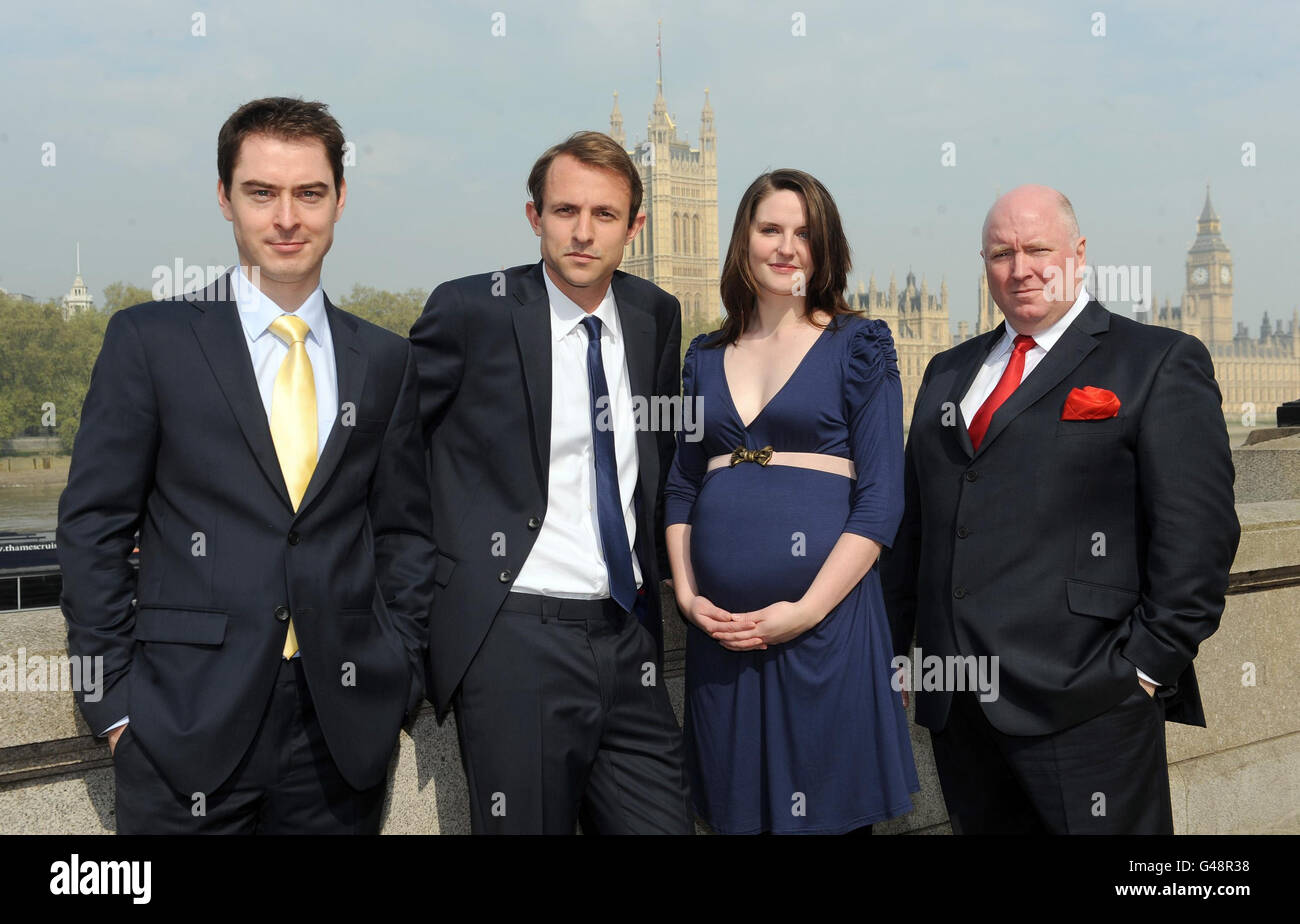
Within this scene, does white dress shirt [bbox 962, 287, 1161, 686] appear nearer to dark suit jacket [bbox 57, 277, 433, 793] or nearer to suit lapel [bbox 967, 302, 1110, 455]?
suit lapel [bbox 967, 302, 1110, 455]

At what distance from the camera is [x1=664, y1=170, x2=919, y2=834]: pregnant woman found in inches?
90.0

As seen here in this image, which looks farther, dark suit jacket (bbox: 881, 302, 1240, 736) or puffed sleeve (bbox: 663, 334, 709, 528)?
puffed sleeve (bbox: 663, 334, 709, 528)

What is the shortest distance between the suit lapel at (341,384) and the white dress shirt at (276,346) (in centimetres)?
2

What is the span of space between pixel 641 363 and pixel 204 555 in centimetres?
96

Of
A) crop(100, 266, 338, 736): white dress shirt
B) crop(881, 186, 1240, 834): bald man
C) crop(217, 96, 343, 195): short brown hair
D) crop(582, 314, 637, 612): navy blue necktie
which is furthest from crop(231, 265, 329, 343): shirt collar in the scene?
crop(881, 186, 1240, 834): bald man

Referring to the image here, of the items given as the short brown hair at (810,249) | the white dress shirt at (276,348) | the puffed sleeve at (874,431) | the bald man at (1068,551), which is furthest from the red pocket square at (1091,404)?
the white dress shirt at (276,348)

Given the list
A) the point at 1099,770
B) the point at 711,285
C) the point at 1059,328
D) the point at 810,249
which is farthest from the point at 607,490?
the point at 711,285

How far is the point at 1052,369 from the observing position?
7.71ft

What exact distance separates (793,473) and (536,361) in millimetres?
558

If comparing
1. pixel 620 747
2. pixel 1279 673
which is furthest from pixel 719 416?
pixel 1279 673

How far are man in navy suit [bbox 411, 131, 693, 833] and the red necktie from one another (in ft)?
2.19

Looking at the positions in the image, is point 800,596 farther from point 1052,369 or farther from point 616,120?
point 616,120

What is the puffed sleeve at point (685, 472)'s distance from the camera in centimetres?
246

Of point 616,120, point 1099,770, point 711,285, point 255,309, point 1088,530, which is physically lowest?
point 1099,770
